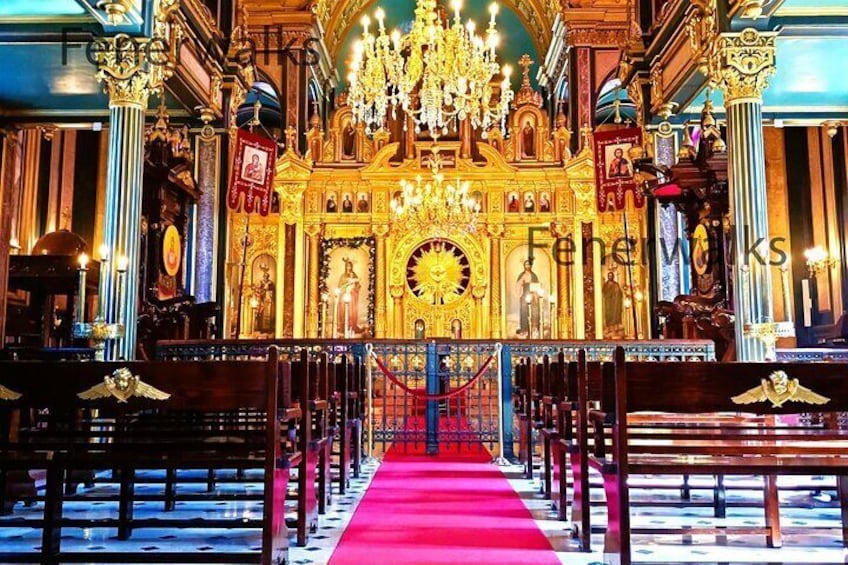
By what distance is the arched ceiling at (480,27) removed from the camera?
22.3 meters

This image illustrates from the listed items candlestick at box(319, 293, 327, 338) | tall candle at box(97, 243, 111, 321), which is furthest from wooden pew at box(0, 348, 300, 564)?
candlestick at box(319, 293, 327, 338)

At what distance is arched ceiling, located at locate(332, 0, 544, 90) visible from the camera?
22.3 meters

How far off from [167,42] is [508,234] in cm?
1081

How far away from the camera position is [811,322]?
14938 millimetres

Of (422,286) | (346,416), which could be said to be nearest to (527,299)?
(422,286)

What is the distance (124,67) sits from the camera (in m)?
8.56

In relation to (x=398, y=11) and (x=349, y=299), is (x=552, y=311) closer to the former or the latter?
(x=349, y=299)

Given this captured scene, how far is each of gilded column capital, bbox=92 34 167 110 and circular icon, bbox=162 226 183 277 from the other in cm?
382

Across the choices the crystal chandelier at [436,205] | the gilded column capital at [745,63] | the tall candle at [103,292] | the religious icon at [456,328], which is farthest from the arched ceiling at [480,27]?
the tall candle at [103,292]

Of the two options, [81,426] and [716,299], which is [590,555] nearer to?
[81,426]

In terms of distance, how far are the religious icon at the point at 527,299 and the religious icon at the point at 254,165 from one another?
795cm

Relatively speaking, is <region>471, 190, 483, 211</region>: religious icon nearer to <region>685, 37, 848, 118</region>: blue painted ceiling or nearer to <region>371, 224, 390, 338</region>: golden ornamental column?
<region>371, 224, 390, 338</region>: golden ornamental column

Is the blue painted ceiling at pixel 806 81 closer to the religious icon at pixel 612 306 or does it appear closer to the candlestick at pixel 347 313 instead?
the religious icon at pixel 612 306

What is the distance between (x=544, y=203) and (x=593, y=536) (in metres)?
14.7
